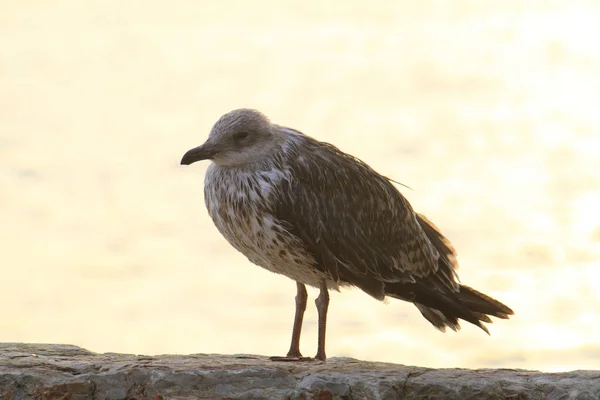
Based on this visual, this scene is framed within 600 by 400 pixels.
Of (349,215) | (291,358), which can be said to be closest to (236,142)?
(349,215)

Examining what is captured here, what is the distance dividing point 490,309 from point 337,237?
1.97 metres

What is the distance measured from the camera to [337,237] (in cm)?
918

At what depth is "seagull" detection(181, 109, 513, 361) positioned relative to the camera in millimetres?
8875

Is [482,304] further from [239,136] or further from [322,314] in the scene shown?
[239,136]

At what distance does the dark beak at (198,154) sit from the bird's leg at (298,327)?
1.53 meters

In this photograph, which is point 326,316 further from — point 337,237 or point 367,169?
point 367,169

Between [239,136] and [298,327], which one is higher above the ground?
[239,136]

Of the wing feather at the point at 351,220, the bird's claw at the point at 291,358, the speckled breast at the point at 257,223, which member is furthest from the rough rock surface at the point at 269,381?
the wing feather at the point at 351,220

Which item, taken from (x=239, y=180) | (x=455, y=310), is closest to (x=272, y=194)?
(x=239, y=180)

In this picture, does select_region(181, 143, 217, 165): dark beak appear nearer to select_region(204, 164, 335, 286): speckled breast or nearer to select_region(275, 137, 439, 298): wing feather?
select_region(204, 164, 335, 286): speckled breast

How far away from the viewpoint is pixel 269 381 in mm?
8000

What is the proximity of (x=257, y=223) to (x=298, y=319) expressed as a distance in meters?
1.08

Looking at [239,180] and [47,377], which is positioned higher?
[239,180]

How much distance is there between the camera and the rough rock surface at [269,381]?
7949mm
